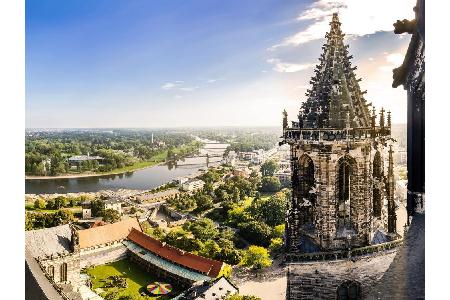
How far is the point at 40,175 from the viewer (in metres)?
6.24

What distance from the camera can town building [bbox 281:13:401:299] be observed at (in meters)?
3.80

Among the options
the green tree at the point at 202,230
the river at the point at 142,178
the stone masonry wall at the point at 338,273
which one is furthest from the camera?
the green tree at the point at 202,230

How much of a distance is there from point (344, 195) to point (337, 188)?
114 millimetres

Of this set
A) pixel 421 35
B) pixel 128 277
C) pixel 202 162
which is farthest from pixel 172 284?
pixel 421 35

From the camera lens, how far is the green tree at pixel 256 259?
392 inches

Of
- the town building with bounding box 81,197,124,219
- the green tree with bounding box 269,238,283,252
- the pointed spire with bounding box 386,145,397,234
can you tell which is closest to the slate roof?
the town building with bounding box 81,197,124,219

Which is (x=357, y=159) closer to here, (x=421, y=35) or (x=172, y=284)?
(x=421, y=35)

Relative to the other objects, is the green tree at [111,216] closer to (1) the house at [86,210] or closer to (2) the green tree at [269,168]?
(1) the house at [86,210]

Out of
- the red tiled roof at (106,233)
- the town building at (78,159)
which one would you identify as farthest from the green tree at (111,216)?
the town building at (78,159)

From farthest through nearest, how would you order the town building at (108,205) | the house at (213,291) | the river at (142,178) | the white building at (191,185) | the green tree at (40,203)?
the white building at (191,185) < the town building at (108,205) < the green tree at (40,203) < the river at (142,178) < the house at (213,291)

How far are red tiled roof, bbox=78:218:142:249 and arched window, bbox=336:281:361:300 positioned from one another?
31.4 feet

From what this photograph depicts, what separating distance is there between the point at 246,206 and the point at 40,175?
10.0 meters

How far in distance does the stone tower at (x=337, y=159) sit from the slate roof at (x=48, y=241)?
6.94 m

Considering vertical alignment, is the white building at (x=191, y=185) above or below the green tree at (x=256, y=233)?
above
